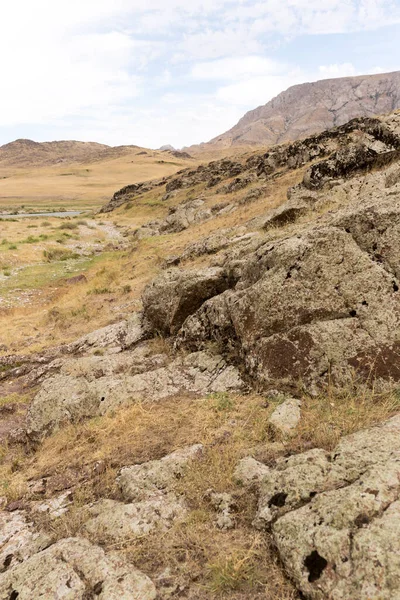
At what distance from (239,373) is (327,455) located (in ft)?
11.9

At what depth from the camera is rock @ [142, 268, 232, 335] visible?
11.6 meters

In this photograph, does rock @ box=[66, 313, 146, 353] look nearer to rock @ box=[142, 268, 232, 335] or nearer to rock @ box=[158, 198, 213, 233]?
rock @ box=[142, 268, 232, 335]

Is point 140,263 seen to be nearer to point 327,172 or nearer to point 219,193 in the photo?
point 327,172

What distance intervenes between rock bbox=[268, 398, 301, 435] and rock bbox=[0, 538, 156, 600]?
10.1ft

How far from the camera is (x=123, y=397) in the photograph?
8.71 m

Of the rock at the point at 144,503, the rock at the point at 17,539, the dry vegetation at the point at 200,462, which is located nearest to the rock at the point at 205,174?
the dry vegetation at the point at 200,462

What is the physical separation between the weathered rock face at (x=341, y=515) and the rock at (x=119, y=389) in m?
3.44

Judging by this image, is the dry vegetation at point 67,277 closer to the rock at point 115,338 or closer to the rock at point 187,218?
the rock at point 115,338

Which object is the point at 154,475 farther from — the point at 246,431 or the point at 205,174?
the point at 205,174

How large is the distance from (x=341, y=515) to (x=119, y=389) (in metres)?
6.22

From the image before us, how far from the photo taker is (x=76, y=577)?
4109 mm

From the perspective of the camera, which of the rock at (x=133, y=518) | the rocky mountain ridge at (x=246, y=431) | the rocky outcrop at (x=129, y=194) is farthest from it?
the rocky outcrop at (x=129, y=194)

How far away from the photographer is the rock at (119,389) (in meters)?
8.58

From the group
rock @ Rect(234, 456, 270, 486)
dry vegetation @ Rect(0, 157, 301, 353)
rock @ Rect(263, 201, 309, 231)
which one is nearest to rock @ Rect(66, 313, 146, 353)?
dry vegetation @ Rect(0, 157, 301, 353)
